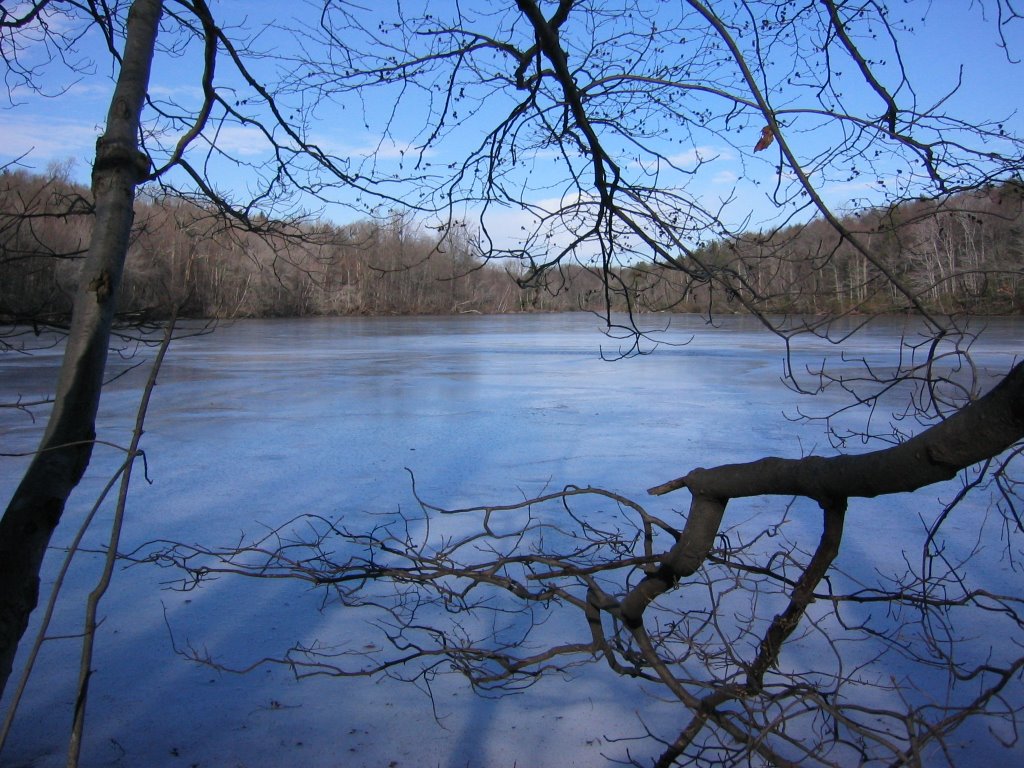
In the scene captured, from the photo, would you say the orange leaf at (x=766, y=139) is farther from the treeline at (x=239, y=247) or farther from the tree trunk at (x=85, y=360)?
the tree trunk at (x=85, y=360)

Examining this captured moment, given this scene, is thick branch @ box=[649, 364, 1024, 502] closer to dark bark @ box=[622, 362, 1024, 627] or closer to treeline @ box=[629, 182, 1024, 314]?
dark bark @ box=[622, 362, 1024, 627]

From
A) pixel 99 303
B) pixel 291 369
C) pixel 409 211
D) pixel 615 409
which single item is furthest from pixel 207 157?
pixel 291 369

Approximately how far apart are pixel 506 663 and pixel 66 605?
2736mm

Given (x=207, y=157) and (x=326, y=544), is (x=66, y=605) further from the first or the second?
(x=207, y=157)

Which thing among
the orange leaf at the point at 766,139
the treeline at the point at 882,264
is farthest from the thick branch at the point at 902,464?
the orange leaf at the point at 766,139

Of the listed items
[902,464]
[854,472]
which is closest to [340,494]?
[854,472]

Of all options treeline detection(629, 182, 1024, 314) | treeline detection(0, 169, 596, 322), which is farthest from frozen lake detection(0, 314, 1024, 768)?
treeline detection(0, 169, 596, 322)

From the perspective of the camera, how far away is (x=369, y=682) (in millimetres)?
3402

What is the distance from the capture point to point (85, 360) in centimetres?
195

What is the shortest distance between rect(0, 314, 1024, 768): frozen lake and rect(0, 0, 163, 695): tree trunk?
4.34 feet

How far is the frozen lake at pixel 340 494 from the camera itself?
118 inches

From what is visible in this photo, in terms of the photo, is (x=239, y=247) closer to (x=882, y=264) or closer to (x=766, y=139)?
(x=766, y=139)

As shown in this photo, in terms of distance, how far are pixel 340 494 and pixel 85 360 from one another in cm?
407

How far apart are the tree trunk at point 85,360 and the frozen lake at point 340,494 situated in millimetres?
1323
